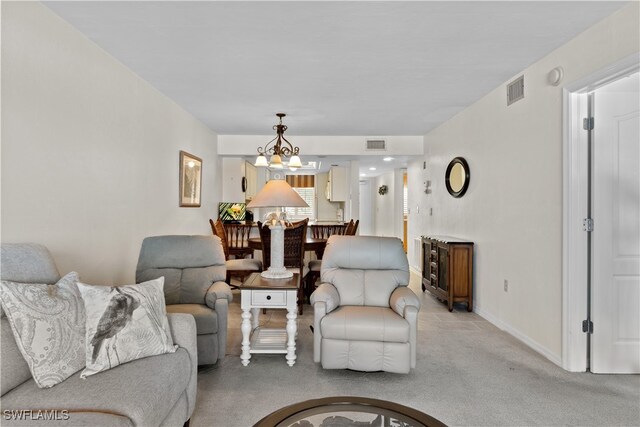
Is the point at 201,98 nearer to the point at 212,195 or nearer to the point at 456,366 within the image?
the point at 212,195

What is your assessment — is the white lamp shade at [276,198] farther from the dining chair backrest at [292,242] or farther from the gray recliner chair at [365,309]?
the dining chair backrest at [292,242]

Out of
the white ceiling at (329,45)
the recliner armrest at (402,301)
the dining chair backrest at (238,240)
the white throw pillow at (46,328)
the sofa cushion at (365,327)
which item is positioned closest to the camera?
the white throw pillow at (46,328)

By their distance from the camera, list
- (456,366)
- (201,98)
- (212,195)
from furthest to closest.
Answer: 1. (212,195)
2. (201,98)
3. (456,366)

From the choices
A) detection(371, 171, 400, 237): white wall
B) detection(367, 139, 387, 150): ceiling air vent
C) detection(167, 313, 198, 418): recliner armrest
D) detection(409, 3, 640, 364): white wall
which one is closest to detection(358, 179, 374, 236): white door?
detection(371, 171, 400, 237): white wall

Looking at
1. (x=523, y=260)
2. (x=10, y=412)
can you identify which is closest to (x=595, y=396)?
(x=523, y=260)

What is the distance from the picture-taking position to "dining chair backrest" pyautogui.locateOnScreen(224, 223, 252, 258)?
17.1 feet

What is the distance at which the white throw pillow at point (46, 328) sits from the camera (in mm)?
1472

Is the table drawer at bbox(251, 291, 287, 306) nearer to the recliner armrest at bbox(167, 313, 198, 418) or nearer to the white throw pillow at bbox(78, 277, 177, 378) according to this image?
the recliner armrest at bbox(167, 313, 198, 418)

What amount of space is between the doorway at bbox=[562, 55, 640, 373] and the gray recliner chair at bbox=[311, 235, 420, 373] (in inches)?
49.4

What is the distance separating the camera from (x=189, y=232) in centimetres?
496

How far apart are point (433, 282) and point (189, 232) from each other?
131 inches

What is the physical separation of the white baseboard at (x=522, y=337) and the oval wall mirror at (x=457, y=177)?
1487 millimetres

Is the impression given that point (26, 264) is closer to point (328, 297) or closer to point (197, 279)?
point (197, 279)

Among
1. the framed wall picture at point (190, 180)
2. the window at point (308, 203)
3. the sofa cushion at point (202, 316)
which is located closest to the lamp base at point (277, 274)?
the sofa cushion at point (202, 316)
